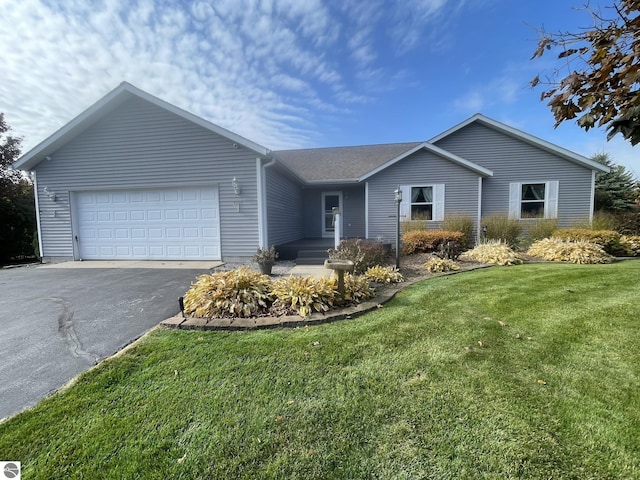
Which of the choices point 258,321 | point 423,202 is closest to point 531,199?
point 423,202

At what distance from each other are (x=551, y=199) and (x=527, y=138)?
8.55ft

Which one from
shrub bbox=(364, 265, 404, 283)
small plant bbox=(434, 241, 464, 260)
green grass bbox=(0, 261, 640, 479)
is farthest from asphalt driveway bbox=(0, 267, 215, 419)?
small plant bbox=(434, 241, 464, 260)

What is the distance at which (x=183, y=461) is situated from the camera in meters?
1.67

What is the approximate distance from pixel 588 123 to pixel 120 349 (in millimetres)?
4996

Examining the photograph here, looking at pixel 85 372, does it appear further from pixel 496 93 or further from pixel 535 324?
pixel 496 93

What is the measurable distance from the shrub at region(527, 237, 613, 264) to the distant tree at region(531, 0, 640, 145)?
6.99 meters

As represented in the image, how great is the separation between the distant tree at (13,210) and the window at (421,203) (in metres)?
15.2

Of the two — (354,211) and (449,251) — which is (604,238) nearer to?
(449,251)

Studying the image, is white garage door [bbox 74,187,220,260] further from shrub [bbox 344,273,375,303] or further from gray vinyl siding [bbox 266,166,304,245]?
shrub [bbox 344,273,375,303]

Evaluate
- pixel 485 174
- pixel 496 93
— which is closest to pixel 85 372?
pixel 485 174

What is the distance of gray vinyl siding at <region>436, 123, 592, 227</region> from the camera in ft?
35.2

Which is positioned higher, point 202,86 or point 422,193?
point 202,86

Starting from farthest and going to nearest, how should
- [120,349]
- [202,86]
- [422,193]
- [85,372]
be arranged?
[422,193], [202,86], [120,349], [85,372]

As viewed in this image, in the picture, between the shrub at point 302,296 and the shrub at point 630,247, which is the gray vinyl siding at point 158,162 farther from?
the shrub at point 630,247
